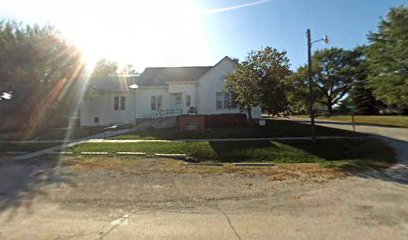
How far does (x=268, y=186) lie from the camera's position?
9.52 m

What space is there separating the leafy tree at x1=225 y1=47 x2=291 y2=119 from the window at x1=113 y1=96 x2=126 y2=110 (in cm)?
1384


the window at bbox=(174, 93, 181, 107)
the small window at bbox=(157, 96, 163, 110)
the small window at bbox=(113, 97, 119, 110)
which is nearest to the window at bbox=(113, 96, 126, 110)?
the small window at bbox=(113, 97, 119, 110)

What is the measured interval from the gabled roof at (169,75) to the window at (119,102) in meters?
2.39

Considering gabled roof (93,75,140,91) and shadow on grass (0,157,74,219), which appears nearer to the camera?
shadow on grass (0,157,74,219)

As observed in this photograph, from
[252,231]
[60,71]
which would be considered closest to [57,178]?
[252,231]

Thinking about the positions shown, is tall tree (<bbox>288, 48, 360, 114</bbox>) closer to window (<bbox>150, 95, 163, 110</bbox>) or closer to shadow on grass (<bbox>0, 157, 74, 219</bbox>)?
window (<bbox>150, 95, 163, 110</bbox>)

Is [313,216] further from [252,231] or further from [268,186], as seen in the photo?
[268,186]

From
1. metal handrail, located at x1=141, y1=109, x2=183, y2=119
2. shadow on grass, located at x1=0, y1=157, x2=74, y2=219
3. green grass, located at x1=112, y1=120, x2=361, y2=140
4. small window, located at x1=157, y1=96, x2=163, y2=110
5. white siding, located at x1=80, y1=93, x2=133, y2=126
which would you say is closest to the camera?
shadow on grass, located at x1=0, y1=157, x2=74, y2=219

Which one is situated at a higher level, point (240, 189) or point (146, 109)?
point (146, 109)

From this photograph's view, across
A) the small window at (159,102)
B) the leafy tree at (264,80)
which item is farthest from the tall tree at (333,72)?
the leafy tree at (264,80)

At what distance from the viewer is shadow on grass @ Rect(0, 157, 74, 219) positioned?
837cm

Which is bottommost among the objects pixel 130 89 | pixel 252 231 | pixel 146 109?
pixel 252 231

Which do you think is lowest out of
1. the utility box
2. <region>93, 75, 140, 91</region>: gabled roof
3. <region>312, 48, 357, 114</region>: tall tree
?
the utility box

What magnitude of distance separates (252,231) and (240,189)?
334 centimetres
